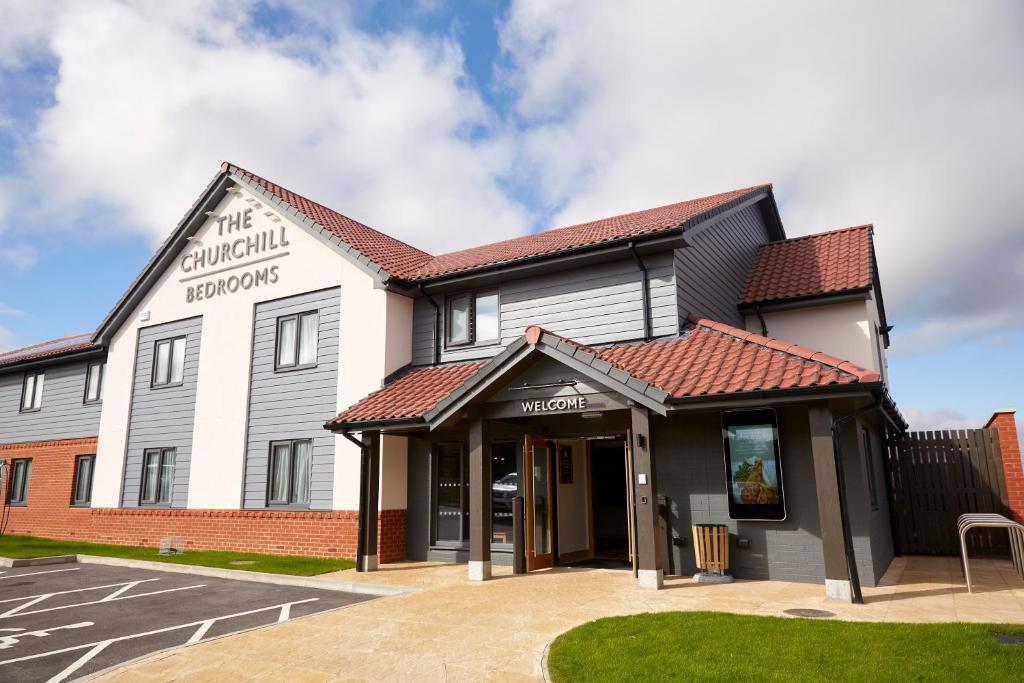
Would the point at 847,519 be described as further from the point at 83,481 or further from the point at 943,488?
the point at 83,481

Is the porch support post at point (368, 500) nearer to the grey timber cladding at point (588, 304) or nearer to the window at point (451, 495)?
the window at point (451, 495)

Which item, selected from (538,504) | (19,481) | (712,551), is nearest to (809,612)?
(712,551)

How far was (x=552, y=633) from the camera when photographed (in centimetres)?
750

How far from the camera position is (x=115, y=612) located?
9.57 meters

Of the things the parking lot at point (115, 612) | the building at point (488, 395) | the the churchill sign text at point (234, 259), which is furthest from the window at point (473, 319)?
the parking lot at point (115, 612)

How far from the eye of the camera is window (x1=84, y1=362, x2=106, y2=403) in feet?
69.0

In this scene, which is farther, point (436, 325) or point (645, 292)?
point (436, 325)

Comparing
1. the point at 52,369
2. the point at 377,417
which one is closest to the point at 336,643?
the point at 377,417

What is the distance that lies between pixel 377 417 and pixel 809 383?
7.43m

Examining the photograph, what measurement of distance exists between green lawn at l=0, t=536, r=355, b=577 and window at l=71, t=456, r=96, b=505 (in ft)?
4.88

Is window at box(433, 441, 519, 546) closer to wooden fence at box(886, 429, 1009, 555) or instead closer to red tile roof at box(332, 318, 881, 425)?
red tile roof at box(332, 318, 881, 425)

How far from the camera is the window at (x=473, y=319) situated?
14.9 metres

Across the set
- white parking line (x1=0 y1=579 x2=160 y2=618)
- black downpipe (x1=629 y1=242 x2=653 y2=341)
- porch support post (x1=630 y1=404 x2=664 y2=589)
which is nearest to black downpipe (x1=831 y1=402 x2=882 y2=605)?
porch support post (x1=630 y1=404 x2=664 y2=589)

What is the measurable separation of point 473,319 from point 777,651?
9.99 metres
